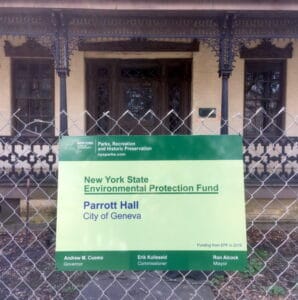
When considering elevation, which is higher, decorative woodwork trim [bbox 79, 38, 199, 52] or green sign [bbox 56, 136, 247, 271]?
decorative woodwork trim [bbox 79, 38, 199, 52]

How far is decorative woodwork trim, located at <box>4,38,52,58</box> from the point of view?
354 inches

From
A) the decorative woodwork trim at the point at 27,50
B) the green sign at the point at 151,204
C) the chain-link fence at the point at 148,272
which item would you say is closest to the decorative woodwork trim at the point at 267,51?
the chain-link fence at the point at 148,272

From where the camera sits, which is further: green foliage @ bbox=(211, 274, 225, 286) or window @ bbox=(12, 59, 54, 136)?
window @ bbox=(12, 59, 54, 136)

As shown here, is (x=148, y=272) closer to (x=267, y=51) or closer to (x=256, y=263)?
(x=256, y=263)

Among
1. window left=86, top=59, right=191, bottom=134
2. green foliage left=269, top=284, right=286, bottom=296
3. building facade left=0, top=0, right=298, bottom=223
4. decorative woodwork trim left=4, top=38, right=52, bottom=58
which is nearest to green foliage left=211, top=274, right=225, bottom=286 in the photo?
green foliage left=269, top=284, right=286, bottom=296

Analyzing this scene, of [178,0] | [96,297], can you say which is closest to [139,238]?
[96,297]

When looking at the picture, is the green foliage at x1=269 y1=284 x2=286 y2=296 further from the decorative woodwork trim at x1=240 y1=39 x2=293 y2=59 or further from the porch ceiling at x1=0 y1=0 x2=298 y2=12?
the decorative woodwork trim at x1=240 y1=39 x2=293 y2=59

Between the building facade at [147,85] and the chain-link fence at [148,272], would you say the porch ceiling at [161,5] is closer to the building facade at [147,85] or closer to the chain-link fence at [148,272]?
the building facade at [147,85]

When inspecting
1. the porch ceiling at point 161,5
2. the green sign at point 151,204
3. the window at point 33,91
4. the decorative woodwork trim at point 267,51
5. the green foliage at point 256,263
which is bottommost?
the green foliage at point 256,263

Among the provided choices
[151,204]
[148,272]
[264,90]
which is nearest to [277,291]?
[148,272]

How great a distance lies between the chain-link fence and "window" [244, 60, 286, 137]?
81mm

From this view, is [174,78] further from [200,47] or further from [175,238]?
[175,238]

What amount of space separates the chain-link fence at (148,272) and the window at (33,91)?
0.30m

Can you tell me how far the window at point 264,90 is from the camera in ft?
30.2
